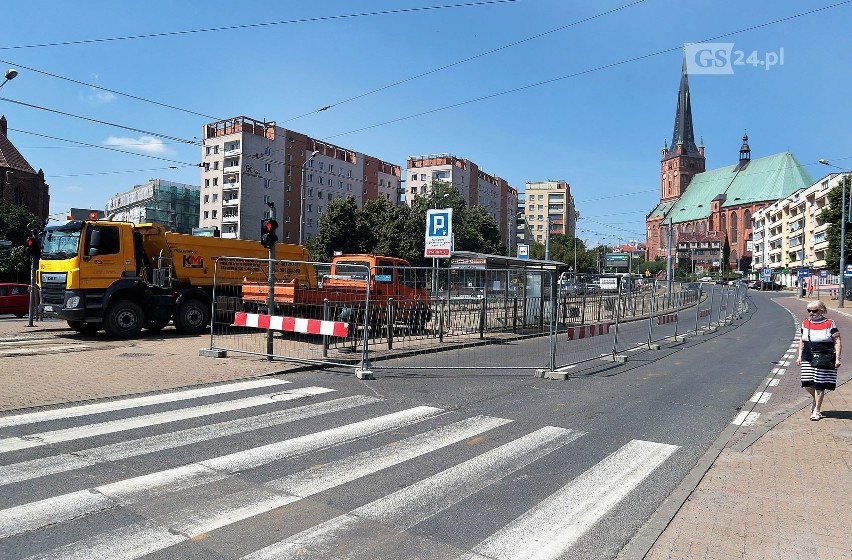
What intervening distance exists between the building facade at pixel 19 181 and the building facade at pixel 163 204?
14445mm

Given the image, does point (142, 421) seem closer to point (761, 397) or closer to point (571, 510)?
point (571, 510)

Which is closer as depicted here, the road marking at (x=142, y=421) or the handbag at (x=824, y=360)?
the road marking at (x=142, y=421)

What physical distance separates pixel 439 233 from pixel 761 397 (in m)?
10.4

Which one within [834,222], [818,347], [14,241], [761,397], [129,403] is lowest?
[761,397]

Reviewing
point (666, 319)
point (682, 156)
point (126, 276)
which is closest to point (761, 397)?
point (666, 319)

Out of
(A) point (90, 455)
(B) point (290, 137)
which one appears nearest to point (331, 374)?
(A) point (90, 455)

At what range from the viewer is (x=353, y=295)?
11.1 m

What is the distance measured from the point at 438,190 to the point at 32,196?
4414cm

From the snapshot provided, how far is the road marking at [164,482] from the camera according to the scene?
4.11m

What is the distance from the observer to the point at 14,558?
3.54 meters

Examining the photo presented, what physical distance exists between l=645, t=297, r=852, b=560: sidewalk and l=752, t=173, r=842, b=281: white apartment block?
69306 millimetres

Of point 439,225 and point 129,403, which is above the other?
point 439,225

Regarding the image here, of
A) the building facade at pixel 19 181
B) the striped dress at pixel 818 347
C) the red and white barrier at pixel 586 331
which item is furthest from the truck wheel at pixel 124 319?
the building facade at pixel 19 181

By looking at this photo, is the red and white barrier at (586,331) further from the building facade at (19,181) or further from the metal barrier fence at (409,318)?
the building facade at (19,181)
